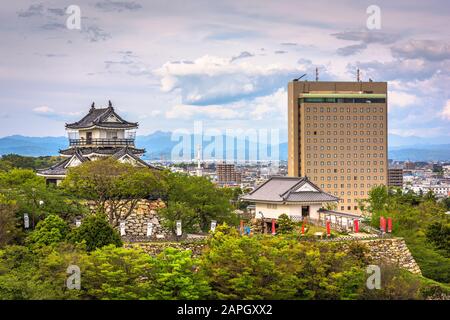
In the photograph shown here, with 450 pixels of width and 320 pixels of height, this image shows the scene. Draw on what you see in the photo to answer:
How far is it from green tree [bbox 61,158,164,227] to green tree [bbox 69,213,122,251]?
7232 millimetres

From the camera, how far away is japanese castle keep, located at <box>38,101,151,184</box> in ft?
140

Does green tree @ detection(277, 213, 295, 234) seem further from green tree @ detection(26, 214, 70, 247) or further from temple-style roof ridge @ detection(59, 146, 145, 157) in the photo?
temple-style roof ridge @ detection(59, 146, 145, 157)

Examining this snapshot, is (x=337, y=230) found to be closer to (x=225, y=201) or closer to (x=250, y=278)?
(x=225, y=201)

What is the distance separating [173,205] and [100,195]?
3602mm

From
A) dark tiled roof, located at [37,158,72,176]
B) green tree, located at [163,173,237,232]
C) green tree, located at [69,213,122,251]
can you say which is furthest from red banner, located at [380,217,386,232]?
dark tiled roof, located at [37,158,72,176]

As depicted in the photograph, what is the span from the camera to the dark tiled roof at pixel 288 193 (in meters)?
36.5

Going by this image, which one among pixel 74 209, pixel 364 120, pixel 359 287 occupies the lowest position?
pixel 359 287

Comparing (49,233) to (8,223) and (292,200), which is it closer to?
(8,223)

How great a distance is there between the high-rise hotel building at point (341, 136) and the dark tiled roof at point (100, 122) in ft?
231
